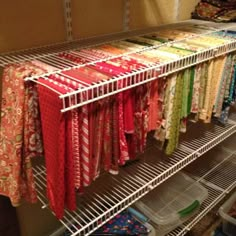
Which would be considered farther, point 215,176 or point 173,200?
point 215,176

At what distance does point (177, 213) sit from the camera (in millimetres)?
1532

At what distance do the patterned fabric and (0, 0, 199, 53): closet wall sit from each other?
0.67ft

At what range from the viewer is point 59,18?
44.9 inches

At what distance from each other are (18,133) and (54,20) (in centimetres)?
53

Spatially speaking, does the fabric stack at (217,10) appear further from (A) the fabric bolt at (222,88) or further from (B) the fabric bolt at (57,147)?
(B) the fabric bolt at (57,147)

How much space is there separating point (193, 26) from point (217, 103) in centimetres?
47

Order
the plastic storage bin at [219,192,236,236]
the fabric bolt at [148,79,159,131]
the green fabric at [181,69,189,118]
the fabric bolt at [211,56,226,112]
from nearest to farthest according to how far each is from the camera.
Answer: the fabric bolt at [148,79,159,131]
the green fabric at [181,69,189,118]
the fabric bolt at [211,56,226,112]
the plastic storage bin at [219,192,236,236]

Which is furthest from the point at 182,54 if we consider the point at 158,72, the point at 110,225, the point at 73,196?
the point at 110,225

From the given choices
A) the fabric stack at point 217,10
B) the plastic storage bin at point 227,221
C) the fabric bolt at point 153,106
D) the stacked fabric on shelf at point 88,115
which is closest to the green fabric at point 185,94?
the stacked fabric on shelf at point 88,115

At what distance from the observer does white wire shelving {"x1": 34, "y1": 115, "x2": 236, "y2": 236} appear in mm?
1059

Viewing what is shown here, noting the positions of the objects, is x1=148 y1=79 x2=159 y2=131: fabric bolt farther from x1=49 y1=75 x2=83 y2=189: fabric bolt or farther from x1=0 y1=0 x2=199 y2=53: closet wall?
x1=0 y1=0 x2=199 y2=53: closet wall

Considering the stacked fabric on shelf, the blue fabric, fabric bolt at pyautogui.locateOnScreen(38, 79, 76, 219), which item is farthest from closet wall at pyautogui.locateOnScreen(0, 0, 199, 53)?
the blue fabric

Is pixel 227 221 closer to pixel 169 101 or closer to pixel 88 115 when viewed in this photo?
pixel 169 101

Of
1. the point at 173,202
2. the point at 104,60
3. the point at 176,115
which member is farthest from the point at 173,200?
the point at 104,60
